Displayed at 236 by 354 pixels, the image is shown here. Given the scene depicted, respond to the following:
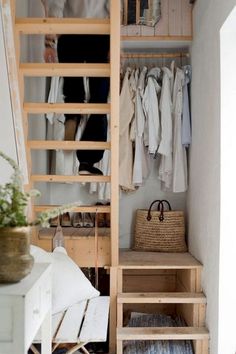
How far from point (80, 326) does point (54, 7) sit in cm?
232

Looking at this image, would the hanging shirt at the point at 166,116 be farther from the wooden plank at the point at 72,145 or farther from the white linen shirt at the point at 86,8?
the wooden plank at the point at 72,145

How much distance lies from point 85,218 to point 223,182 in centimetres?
145

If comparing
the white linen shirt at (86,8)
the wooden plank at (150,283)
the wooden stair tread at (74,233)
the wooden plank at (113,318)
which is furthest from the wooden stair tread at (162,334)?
the white linen shirt at (86,8)

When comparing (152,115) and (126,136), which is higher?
(152,115)

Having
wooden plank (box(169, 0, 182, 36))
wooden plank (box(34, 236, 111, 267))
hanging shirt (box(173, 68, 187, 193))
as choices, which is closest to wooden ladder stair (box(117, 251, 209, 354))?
wooden plank (box(34, 236, 111, 267))

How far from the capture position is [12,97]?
2.35m

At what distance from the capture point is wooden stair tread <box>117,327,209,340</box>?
2574mm

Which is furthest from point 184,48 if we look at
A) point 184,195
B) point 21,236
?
point 21,236

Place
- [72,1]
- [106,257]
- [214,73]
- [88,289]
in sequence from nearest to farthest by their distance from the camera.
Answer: [88,289] < [214,73] < [106,257] < [72,1]

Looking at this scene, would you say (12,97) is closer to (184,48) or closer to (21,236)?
(21,236)

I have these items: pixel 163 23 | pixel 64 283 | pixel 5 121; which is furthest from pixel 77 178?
pixel 163 23

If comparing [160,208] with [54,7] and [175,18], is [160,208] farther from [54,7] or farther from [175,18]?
[54,7]

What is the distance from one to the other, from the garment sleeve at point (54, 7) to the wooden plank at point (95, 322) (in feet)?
7.02

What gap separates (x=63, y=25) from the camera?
228 cm
